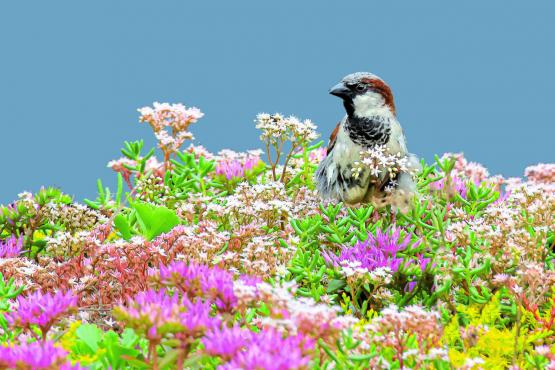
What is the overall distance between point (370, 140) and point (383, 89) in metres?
0.37

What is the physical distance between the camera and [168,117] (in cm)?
659

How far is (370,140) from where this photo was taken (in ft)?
18.5

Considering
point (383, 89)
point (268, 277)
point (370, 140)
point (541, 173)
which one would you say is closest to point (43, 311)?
point (268, 277)

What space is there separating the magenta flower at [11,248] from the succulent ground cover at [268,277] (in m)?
0.01

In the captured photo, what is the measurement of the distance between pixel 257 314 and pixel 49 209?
2.39m

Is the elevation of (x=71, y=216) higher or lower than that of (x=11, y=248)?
higher

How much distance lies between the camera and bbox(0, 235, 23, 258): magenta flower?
17.1ft

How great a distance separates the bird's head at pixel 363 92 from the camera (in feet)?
18.5

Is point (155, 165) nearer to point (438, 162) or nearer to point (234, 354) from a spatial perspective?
point (438, 162)

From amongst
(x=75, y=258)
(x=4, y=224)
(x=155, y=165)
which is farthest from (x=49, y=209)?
Result: (x=155, y=165)

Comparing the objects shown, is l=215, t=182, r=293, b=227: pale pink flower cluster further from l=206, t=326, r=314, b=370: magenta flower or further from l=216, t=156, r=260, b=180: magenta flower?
l=206, t=326, r=314, b=370: magenta flower

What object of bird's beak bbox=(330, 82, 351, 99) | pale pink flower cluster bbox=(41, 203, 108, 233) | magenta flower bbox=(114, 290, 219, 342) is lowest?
magenta flower bbox=(114, 290, 219, 342)

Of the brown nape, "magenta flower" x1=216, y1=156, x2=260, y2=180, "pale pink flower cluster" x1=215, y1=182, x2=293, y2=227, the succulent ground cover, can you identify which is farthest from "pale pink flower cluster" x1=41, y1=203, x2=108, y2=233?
the brown nape

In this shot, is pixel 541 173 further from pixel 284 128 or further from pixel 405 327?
pixel 405 327
